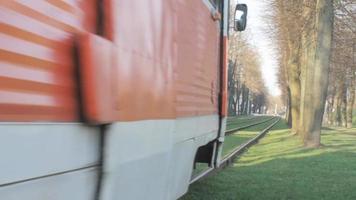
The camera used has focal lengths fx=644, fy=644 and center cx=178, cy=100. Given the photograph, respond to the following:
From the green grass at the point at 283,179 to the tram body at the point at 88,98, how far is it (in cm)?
520

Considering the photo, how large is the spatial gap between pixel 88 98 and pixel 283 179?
32.4 feet

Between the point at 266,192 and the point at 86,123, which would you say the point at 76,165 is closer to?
the point at 86,123

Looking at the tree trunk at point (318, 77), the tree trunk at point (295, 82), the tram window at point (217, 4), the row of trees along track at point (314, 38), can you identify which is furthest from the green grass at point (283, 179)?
the tree trunk at point (295, 82)

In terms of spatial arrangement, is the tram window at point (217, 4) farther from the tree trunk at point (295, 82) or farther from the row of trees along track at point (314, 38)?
the tree trunk at point (295, 82)

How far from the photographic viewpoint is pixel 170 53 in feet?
13.6

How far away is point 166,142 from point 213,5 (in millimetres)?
3021

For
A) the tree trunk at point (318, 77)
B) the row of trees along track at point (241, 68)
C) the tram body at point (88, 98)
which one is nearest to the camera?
the tram body at point (88, 98)

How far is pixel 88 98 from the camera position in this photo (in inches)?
99.5

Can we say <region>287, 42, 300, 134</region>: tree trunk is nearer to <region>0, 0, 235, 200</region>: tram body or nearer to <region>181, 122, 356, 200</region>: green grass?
<region>181, 122, 356, 200</region>: green grass

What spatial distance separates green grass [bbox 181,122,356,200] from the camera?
988cm

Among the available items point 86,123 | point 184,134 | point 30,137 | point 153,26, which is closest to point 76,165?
point 86,123

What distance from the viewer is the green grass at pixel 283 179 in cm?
988

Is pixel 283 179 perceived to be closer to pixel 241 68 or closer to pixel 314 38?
pixel 314 38

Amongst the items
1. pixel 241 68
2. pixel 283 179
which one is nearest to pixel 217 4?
pixel 283 179
